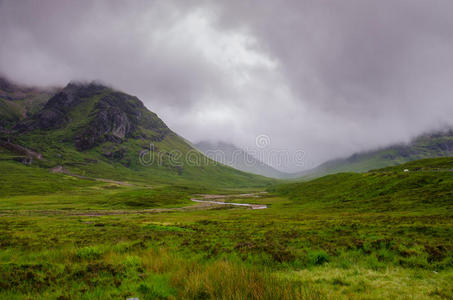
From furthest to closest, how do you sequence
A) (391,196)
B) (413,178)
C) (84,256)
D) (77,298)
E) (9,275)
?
(413,178)
(391,196)
(84,256)
(9,275)
(77,298)

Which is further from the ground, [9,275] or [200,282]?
[200,282]

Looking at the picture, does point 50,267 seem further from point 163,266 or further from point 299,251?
point 299,251

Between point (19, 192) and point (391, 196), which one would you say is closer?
point (391, 196)

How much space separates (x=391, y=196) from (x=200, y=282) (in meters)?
70.6

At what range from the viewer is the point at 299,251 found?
Answer: 522 inches

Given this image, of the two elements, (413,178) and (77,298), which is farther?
(413,178)

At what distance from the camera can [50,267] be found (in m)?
9.88

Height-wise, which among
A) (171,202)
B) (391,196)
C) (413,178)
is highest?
(413,178)

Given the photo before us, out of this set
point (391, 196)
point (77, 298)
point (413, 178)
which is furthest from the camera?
point (413, 178)

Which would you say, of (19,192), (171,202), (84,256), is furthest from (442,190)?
(19,192)

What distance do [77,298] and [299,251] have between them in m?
11.6

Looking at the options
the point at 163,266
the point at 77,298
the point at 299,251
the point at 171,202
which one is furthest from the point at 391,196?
the point at 171,202

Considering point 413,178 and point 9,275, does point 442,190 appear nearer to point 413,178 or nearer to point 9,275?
point 413,178

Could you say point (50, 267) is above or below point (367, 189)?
below
